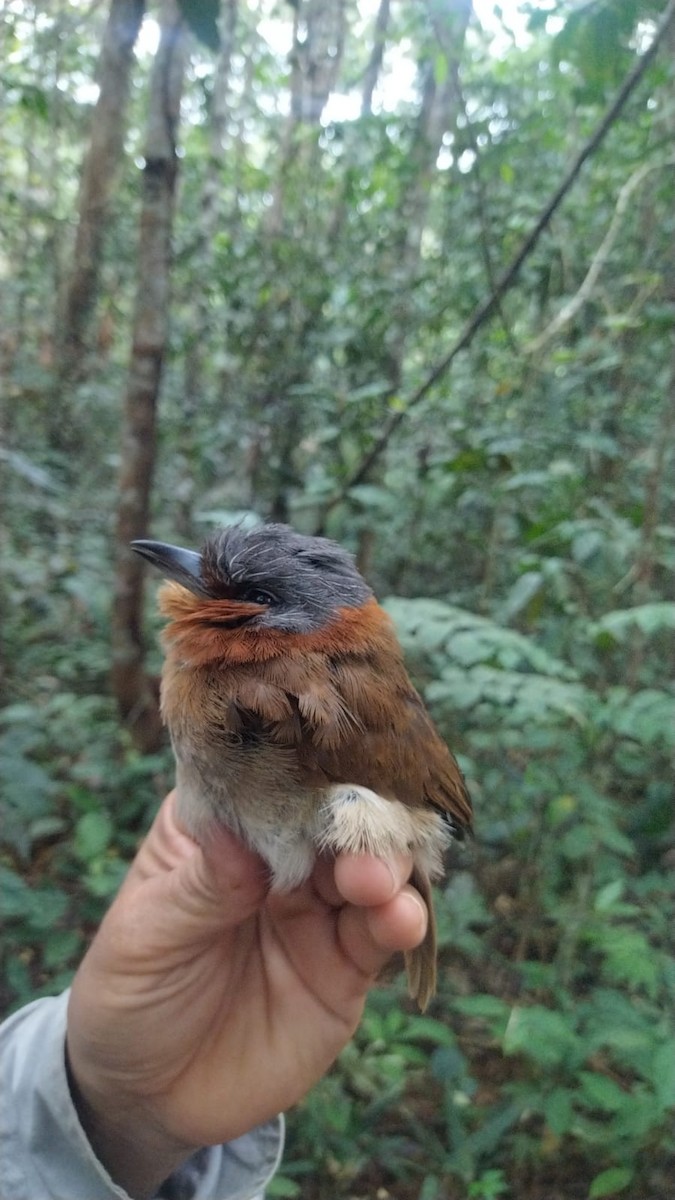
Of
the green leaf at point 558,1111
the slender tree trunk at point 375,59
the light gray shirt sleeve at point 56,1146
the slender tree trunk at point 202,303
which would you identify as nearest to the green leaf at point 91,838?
the light gray shirt sleeve at point 56,1146

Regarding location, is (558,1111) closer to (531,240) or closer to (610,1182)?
(610,1182)

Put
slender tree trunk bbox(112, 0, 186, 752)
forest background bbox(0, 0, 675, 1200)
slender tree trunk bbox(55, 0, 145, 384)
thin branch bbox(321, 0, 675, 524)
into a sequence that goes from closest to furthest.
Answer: forest background bbox(0, 0, 675, 1200) → thin branch bbox(321, 0, 675, 524) → slender tree trunk bbox(112, 0, 186, 752) → slender tree trunk bbox(55, 0, 145, 384)

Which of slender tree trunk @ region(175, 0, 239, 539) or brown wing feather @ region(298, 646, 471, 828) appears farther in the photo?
slender tree trunk @ region(175, 0, 239, 539)

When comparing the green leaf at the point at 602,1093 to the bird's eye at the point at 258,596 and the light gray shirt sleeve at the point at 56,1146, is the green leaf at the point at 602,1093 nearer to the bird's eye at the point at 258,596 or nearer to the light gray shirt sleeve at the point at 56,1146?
the light gray shirt sleeve at the point at 56,1146

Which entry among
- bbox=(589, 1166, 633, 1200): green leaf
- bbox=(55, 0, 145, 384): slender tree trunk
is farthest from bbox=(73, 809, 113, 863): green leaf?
bbox=(55, 0, 145, 384): slender tree trunk

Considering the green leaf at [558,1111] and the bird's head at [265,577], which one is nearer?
the bird's head at [265,577]

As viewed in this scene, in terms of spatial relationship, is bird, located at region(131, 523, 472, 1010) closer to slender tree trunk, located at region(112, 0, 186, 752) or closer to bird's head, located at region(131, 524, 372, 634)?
bird's head, located at region(131, 524, 372, 634)

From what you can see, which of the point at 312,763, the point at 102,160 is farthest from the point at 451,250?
the point at 312,763
